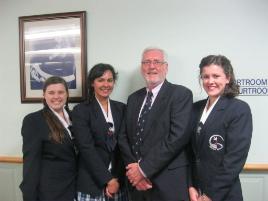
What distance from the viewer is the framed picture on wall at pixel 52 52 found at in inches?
89.0

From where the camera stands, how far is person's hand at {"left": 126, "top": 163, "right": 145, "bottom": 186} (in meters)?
1.69

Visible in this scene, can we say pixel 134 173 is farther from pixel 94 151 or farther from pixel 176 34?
pixel 176 34

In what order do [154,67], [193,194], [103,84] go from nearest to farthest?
[193,194]
[154,67]
[103,84]

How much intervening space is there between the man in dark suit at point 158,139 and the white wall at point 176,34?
0.39 m

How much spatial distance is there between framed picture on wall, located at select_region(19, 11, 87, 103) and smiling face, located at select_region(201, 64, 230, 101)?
107 centimetres

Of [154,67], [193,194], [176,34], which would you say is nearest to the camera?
[193,194]

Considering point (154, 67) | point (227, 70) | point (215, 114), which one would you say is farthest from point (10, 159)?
point (227, 70)

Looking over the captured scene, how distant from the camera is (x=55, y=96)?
→ 1.86 meters

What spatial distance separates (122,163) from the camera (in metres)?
1.95

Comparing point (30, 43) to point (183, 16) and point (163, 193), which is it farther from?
point (163, 193)

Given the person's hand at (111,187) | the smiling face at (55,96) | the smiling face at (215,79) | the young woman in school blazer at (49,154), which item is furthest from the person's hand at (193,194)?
the smiling face at (55,96)

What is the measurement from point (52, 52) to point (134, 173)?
1.25 m

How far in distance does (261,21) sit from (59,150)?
1.68 meters

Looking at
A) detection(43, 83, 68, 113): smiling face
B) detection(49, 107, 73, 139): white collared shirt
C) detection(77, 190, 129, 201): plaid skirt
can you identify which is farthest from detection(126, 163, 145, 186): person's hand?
detection(43, 83, 68, 113): smiling face
